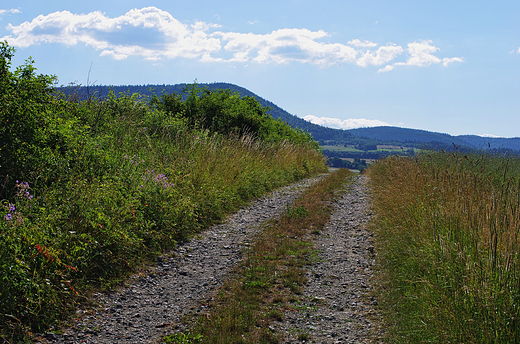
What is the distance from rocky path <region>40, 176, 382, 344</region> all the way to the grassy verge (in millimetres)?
204

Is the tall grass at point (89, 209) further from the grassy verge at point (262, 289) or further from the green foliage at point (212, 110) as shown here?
the green foliage at point (212, 110)

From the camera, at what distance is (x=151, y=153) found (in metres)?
9.47

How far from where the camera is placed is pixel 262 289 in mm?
5047

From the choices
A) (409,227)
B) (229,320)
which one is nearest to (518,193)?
(409,227)

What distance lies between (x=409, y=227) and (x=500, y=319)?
3.21 meters

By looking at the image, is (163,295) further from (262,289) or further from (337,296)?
(337,296)

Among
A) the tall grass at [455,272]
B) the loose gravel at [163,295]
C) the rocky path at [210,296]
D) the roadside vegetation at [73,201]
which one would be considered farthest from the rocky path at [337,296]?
the roadside vegetation at [73,201]

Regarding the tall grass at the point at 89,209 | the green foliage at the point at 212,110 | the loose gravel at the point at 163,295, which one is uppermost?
the green foliage at the point at 212,110

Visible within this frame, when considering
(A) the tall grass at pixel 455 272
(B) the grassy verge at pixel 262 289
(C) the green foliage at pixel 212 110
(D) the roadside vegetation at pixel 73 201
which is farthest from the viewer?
(C) the green foliage at pixel 212 110

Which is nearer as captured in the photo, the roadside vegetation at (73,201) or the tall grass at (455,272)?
the tall grass at (455,272)

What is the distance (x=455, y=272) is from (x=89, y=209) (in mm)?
4826

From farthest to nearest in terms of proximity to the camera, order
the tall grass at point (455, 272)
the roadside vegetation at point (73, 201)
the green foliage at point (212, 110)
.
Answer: the green foliage at point (212, 110)
the roadside vegetation at point (73, 201)
the tall grass at point (455, 272)

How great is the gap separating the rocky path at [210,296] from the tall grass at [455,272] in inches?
18.2

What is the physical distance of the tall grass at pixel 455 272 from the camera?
3.17m
